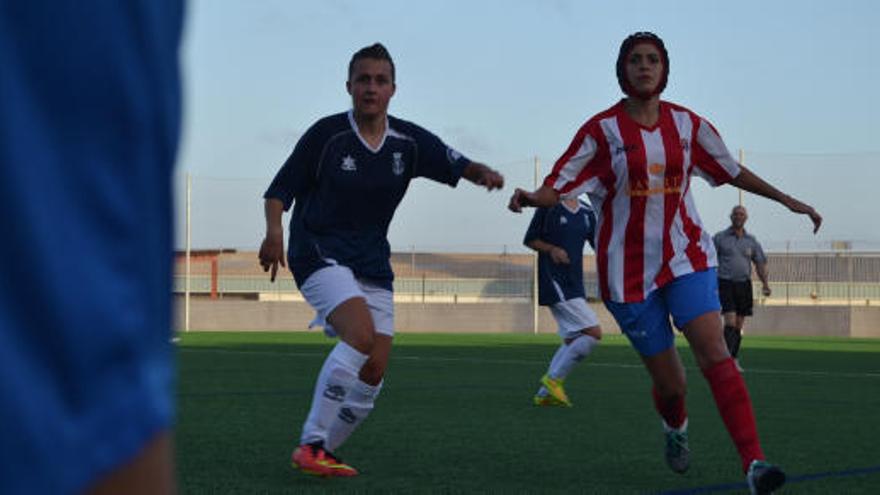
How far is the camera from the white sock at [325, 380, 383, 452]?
6785 mm

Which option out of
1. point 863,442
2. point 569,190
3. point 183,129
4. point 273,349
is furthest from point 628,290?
point 273,349

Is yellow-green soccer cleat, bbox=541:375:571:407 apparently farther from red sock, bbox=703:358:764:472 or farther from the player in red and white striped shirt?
red sock, bbox=703:358:764:472

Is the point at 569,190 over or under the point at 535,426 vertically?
over

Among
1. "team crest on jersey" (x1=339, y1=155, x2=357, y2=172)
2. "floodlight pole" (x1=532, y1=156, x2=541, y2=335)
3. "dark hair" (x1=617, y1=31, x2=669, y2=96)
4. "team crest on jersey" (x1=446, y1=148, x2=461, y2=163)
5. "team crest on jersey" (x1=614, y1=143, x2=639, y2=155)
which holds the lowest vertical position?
"floodlight pole" (x1=532, y1=156, x2=541, y2=335)

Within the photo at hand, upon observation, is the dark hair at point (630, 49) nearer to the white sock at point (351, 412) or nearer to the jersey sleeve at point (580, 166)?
the jersey sleeve at point (580, 166)

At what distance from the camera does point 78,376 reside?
0.94 meters

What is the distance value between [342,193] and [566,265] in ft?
19.3

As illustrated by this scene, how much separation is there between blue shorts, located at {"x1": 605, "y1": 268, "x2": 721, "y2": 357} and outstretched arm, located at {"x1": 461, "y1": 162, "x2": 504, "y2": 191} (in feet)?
2.43

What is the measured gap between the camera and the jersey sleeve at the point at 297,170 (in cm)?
697

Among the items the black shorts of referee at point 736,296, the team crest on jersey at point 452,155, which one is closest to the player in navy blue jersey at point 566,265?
the team crest on jersey at point 452,155

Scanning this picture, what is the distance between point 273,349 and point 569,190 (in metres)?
15.6

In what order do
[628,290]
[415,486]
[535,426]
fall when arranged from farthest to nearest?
[535,426] < [628,290] < [415,486]

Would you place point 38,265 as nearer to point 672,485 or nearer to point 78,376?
point 78,376

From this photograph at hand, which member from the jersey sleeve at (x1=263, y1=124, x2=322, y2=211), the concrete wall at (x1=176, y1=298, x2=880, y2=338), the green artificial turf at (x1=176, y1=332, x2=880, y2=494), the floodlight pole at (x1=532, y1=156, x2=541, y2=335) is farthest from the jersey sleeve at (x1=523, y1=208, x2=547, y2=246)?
the concrete wall at (x1=176, y1=298, x2=880, y2=338)
